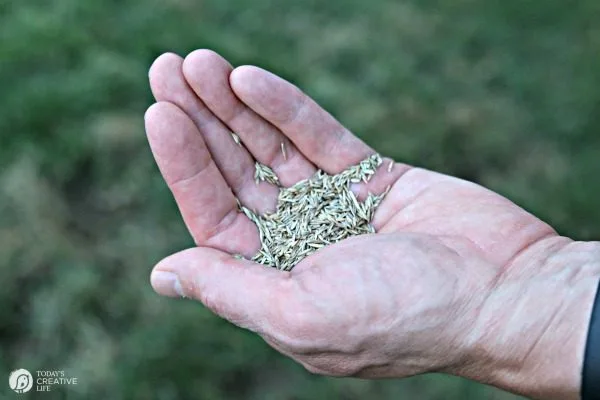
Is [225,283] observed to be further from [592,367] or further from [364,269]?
[592,367]

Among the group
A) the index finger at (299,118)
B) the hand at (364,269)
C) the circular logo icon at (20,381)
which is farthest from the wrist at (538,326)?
the circular logo icon at (20,381)

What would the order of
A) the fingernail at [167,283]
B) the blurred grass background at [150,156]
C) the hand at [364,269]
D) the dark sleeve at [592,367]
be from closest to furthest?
the dark sleeve at [592,367] → the hand at [364,269] → the fingernail at [167,283] → the blurred grass background at [150,156]

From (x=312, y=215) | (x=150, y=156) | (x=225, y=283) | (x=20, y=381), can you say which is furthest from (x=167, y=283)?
(x=150, y=156)

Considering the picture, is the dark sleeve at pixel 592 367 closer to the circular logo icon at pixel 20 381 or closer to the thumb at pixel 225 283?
the thumb at pixel 225 283

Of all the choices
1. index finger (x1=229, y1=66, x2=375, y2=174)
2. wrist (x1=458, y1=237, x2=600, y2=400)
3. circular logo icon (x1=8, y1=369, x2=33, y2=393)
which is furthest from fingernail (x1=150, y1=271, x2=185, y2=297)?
circular logo icon (x1=8, y1=369, x2=33, y2=393)

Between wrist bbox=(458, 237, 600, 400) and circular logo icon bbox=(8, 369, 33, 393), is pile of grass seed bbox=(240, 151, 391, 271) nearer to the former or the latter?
wrist bbox=(458, 237, 600, 400)

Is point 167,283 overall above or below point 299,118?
below
